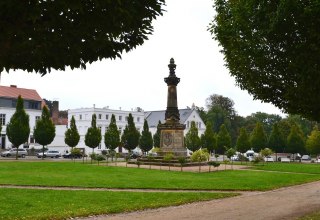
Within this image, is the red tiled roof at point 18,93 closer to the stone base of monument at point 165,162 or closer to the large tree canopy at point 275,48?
the stone base of monument at point 165,162

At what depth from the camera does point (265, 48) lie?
44.6 ft

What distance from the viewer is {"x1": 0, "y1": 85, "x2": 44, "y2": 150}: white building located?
73.1 m

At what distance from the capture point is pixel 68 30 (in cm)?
857

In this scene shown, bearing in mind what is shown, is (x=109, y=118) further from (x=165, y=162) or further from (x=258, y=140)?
(x=165, y=162)

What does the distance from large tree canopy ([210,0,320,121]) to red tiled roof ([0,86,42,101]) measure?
65.9 m

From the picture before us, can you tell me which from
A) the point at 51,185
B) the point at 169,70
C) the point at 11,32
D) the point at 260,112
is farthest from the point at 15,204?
the point at 260,112

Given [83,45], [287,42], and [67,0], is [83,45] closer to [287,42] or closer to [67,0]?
[67,0]

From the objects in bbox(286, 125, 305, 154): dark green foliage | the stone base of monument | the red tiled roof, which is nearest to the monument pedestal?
the stone base of monument

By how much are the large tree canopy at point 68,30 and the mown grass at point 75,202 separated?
17.8 feet

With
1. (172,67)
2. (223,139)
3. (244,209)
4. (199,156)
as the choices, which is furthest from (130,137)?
(244,209)

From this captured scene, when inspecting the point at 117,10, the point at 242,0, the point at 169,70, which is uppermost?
the point at 169,70

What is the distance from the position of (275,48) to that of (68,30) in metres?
7.33

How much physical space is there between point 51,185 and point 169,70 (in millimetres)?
25029

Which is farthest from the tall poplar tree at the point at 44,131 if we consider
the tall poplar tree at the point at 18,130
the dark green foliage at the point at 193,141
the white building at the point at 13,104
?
the dark green foliage at the point at 193,141
